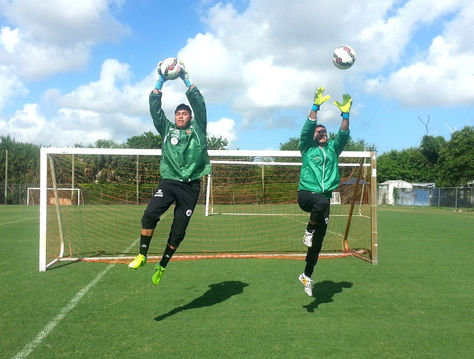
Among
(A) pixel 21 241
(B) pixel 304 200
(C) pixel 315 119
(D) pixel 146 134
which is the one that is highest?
(D) pixel 146 134

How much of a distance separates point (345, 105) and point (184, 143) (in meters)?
2.20

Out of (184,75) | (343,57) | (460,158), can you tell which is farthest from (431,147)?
(184,75)

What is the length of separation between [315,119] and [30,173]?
51.7 metres

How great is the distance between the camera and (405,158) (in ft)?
211

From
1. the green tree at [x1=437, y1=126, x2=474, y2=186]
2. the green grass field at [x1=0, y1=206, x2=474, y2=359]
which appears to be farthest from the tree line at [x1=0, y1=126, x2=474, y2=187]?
the green grass field at [x1=0, y1=206, x2=474, y2=359]

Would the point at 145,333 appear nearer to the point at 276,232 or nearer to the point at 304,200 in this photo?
the point at 304,200

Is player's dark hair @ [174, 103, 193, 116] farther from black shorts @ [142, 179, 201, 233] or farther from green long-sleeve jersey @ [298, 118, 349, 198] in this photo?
green long-sleeve jersey @ [298, 118, 349, 198]

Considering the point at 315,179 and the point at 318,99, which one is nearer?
the point at 318,99

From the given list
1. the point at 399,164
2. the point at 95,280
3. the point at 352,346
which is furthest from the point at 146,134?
the point at 352,346

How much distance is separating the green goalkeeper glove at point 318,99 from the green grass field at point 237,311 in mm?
2441

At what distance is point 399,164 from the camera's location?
64.8 m

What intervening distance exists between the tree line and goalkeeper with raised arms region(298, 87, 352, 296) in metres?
25.5

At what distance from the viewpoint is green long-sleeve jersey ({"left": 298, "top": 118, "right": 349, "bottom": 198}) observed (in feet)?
17.6

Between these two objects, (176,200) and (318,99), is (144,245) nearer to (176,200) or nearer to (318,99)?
(176,200)
